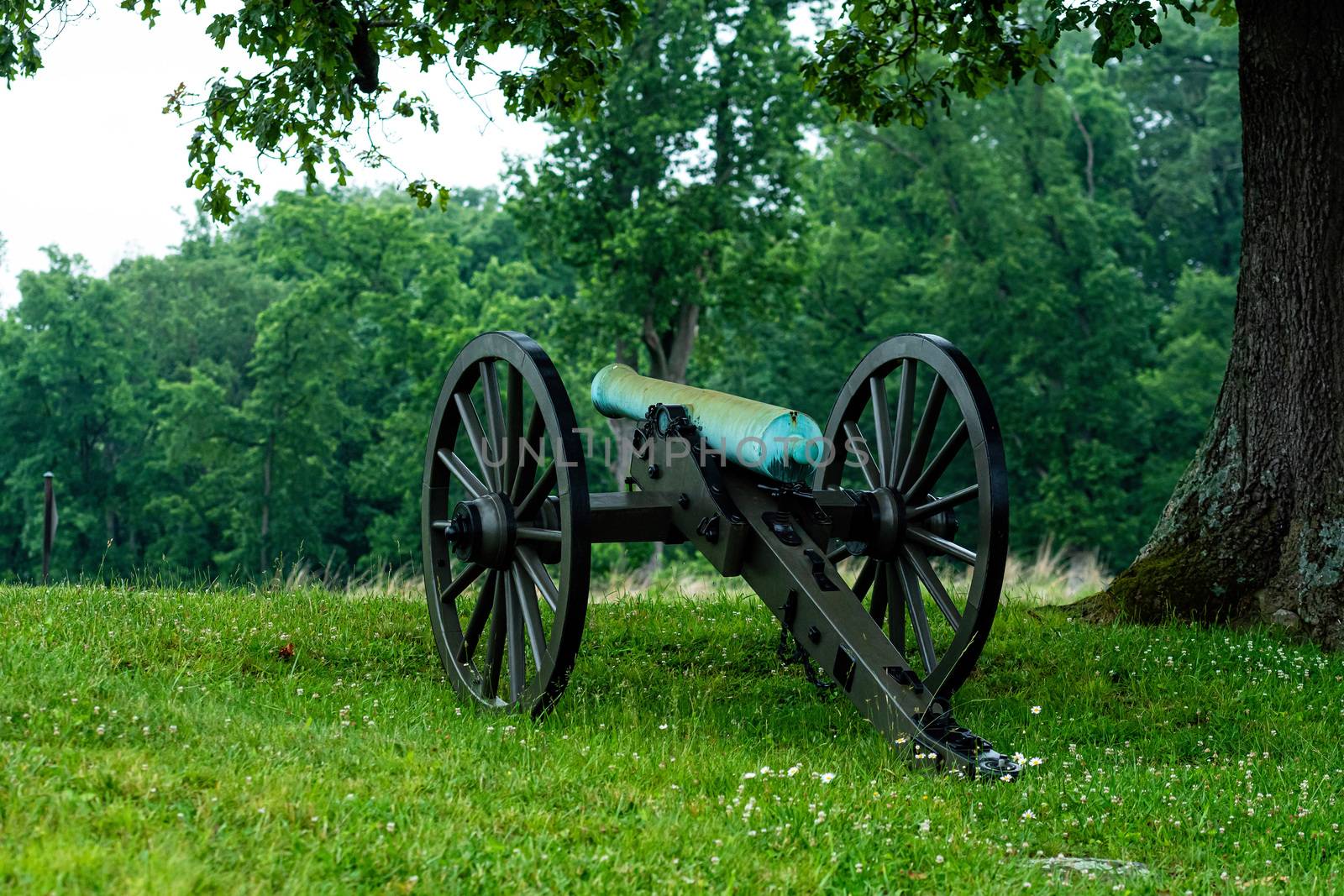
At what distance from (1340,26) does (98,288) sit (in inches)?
1488

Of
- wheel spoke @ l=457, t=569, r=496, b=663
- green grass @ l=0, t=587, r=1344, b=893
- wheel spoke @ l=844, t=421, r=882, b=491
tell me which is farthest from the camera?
wheel spoke @ l=844, t=421, r=882, b=491

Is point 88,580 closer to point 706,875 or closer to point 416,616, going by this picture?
point 416,616

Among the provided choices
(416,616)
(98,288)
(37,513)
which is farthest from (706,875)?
(98,288)

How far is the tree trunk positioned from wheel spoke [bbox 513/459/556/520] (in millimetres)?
3984

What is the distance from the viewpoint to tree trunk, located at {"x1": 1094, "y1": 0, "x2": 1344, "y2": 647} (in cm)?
743

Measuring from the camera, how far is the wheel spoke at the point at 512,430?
554cm

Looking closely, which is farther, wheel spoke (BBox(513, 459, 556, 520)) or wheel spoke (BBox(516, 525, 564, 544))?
wheel spoke (BBox(513, 459, 556, 520))

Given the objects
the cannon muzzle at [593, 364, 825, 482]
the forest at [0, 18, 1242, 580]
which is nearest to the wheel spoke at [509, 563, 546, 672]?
the cannon muzzle at [593, 364, 825, 482]

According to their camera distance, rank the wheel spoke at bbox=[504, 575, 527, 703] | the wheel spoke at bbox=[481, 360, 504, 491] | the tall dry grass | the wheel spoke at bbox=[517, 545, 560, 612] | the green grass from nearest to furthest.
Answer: the green grass → the wheel spoke at bbox=[517, 545, 560, 612] → the wheel spoke at bbox=[504, 575, 527, 703] → the wheel spoke at bbox=[481, 360, 504, 491] → the tall dry grass

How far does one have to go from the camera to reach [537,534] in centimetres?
543

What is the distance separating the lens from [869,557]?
262 inches

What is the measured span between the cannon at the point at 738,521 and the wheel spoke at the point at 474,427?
1cm

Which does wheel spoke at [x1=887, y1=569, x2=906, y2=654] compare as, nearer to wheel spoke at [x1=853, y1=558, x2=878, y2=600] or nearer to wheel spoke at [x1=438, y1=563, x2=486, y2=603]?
wheel spoke at [x1=853, y1=558, x2=878, y2=600]

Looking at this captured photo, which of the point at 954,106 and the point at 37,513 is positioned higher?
the point at 954,106
